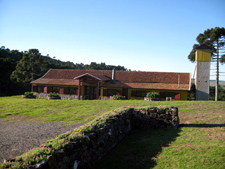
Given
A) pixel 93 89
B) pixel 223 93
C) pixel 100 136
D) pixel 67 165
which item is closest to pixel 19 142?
pixel 100 136

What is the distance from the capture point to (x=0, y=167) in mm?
4121

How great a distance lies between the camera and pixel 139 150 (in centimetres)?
827

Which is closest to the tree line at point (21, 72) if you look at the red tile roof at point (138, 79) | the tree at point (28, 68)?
the tree at point (28, 68)

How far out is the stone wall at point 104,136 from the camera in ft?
16.8

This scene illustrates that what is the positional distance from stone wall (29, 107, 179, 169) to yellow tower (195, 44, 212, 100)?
2392 centimetres

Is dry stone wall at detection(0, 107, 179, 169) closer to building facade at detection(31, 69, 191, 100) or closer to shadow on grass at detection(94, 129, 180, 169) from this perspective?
shadow on grass at detection(94, 129, 180, 169)

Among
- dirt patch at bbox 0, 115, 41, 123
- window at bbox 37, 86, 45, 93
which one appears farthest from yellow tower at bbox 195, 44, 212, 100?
window at bbox 37, 86, 45, 93

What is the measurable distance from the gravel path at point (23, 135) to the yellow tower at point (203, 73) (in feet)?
90.6

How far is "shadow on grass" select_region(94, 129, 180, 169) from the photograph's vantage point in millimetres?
6835

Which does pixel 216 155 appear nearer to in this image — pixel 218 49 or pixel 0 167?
pixel 0 167

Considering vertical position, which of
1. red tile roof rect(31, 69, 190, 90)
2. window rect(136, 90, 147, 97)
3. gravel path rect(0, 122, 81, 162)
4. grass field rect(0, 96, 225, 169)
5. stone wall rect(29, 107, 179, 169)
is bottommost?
gravel path rect(0, 122, 81, 162)

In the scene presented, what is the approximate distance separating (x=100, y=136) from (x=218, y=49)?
4220cm

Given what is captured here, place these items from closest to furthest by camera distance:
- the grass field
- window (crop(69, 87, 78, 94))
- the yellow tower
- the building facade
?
the grass field → the building facade → the yellow tower → window (crop(69, 87, 78, 94))

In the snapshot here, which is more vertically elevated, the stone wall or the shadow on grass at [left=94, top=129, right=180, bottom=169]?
the stone wall
